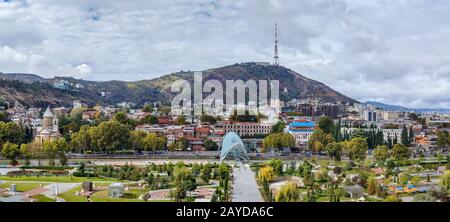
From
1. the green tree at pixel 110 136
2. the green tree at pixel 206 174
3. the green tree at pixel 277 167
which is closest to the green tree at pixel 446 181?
the green tree at pixel 277 167

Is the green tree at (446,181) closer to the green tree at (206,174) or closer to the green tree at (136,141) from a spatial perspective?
the green tree at (206,174)

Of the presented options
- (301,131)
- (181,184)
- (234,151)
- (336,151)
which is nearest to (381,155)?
(336,151)

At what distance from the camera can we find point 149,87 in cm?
2955

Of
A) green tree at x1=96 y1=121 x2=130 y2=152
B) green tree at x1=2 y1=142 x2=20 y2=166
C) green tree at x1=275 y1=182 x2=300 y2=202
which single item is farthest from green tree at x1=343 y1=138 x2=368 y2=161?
green tree at x1=2 y1=142 x2=20 y2=166

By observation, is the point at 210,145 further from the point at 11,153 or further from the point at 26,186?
the point at 26,186

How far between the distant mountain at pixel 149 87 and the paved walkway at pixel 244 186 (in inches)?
554

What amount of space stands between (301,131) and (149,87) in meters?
17.2

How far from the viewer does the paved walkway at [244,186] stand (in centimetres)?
482

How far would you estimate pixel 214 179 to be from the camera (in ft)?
23.0

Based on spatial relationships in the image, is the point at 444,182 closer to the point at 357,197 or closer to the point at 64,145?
the point at 357,197

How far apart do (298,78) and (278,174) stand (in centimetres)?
2513

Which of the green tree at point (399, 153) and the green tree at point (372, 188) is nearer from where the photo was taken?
the green tree at point (372, 188)

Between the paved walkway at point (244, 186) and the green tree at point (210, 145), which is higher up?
the green tree at point (210, 145)
